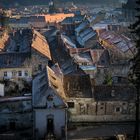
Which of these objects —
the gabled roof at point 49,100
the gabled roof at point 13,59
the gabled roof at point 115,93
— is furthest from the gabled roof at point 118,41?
the gabled roof at point 49,100

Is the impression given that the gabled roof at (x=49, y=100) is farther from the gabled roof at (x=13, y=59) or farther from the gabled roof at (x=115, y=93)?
the gabled roof at (x=13, y=59)

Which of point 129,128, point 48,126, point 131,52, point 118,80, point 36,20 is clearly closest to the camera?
point 48,126

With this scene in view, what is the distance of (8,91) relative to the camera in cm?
5400

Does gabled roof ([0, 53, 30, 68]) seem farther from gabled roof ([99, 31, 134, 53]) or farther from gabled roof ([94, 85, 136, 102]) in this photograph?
gabled roof ([99, 31, 134, 53])

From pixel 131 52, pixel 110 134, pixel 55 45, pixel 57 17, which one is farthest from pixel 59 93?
pixel 57 17

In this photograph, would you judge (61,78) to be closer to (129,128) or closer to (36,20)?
(129,128)

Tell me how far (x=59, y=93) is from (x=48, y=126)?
3417 millimetres

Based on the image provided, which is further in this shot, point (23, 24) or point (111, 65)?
point (23, 24)

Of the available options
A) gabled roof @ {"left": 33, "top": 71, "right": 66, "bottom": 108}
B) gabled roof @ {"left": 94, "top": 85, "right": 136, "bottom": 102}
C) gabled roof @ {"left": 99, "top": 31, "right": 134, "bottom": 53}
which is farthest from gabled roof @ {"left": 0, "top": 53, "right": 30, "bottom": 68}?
gabled roof @ {"left": 33, "top": 71, "right": 66, "bottom": 108}

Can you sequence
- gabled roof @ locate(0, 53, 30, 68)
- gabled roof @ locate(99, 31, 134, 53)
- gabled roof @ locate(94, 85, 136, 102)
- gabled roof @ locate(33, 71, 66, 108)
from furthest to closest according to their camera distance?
gabled roof @ locate(99, 31, 134, 53) < gabled roof @ locate(0, 53, 30, 68) < gabled roof @ locate(94, 85, 136, 102) < gabled roof @ locate(33, 71, 66, 108)

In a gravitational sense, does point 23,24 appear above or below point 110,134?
above

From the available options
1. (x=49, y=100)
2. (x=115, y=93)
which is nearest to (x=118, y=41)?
(x=115, y=93)

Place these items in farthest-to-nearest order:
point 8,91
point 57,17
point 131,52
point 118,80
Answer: point 57,17, point 131,52, point 118,80, point 8,91

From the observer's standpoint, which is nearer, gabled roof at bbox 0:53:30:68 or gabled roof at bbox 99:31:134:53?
gabled roof at bbox 0:53:30:68
